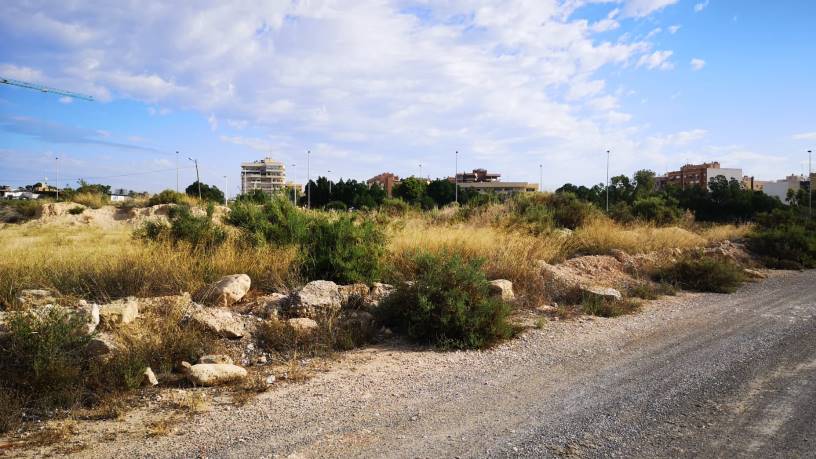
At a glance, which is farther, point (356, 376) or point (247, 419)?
point (356, 376)

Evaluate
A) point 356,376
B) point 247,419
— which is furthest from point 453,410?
point 247,419

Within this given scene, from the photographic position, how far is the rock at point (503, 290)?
8.70m

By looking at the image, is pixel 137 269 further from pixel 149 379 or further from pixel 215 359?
pixel 149 379

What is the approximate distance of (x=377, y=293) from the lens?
26.9ft

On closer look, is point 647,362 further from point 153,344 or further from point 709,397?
point 153,344

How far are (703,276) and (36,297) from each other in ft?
40.6

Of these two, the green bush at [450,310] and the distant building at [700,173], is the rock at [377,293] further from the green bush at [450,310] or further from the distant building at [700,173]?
the distant building at [700,173]

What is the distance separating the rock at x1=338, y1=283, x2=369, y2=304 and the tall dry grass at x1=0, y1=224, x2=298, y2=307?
0.95m

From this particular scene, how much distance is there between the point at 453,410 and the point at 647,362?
2731 millimetres

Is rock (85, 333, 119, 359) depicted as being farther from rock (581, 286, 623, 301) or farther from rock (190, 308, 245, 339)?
rock (581, 286, 623, 301)

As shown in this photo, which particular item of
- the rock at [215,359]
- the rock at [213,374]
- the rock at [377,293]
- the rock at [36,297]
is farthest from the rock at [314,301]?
the rock at [36,297]

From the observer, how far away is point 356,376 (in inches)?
221

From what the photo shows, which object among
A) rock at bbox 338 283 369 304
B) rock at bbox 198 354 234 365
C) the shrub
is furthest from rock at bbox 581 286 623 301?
rock at bbox 198 354 234 365

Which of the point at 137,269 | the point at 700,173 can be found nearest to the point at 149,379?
the point at 137,269
